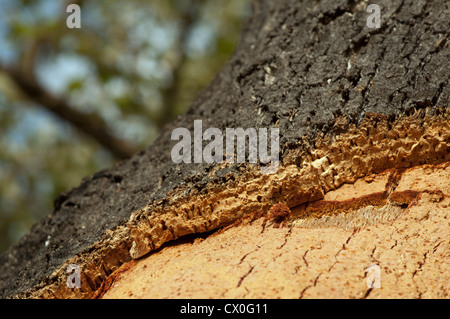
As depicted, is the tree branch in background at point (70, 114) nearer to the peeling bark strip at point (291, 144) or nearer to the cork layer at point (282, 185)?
the peeling bark strip at point (291, 144)

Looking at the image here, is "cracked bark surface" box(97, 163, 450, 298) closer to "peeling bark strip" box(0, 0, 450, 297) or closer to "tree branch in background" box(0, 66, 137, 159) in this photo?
"peeling bark strip" box(0, 0, 450, 297)

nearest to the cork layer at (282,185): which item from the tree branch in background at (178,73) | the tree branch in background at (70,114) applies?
the tree branch in background at (70,114)

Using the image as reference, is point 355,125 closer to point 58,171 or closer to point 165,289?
point 165,289

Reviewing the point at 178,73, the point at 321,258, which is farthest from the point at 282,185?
the point at 178,73

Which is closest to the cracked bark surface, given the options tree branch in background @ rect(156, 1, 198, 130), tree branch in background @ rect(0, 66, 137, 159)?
tree branch in background @ rect(0, 66, 137, 159)

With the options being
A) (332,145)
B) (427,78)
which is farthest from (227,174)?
(427,78)

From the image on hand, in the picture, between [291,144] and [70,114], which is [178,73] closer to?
[70,114]

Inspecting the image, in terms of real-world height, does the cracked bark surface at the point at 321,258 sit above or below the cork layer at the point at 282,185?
below
